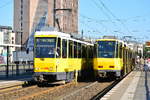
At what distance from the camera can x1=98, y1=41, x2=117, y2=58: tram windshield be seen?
26969 mm

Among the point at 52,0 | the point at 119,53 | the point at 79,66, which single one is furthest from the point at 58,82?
the point at 52,0

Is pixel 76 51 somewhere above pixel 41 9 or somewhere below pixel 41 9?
below

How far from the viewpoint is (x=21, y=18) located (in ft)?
583

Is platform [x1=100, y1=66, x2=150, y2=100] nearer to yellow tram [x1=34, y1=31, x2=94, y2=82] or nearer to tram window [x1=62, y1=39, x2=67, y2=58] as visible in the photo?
yellow tram [x1=34, y1=31, x2=94, y2=82]

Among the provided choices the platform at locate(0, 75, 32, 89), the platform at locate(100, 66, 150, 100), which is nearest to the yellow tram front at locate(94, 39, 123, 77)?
the platform at locate(100, 66, 150, 100)

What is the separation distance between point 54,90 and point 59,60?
258cm

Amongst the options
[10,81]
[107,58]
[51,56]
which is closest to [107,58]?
[107,58]

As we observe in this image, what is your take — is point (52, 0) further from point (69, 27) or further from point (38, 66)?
point (38, 66)

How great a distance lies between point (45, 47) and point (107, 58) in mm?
6731

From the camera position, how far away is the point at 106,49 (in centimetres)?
2716

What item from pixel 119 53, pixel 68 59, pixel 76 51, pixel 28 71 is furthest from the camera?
pixel 28 71

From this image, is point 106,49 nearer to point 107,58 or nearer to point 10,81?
point 107,58

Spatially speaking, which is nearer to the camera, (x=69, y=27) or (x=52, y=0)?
(x=69, y=27)

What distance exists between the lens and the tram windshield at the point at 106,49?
26969mm
